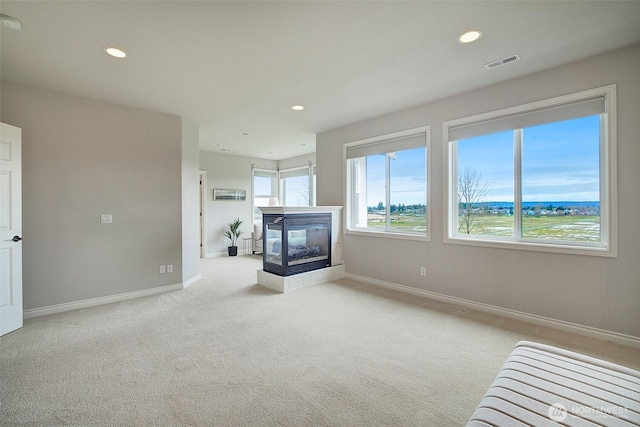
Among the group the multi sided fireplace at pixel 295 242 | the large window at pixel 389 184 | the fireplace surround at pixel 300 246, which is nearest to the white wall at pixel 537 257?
the large window at pixel 389 184

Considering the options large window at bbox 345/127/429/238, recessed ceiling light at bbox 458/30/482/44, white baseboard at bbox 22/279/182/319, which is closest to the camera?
recessed ceiling light at bbox 458/30/482/44

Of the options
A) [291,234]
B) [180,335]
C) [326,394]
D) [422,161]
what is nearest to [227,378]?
[326,394]

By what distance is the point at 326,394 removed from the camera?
191 centimetres

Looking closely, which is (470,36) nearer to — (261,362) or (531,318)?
(531,318)

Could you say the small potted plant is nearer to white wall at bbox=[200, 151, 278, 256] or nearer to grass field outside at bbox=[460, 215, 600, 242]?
white wall at bbox=[200, 151, 278, 256]

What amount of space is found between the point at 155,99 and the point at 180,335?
297 centimetres

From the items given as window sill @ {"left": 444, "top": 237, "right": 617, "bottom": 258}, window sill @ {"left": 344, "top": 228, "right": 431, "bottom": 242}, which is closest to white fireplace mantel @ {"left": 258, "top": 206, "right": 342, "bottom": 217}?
window sill @ {"left": 344, "top": 228, "right": 431, "bottom": 242}

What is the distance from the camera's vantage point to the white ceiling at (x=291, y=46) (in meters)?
2.04

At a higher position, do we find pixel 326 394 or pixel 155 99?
pixel 155 99

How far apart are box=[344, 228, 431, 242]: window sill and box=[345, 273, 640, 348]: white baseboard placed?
72 cm

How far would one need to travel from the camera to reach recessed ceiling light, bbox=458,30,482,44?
230 centimetres

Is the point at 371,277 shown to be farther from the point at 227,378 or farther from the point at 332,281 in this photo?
the point at 227,378

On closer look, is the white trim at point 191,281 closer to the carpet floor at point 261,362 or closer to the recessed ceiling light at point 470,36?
the carpet floor at point 261,362

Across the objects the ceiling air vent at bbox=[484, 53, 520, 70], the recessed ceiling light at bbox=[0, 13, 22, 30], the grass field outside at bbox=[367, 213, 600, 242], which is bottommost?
the grass field outside at bbox=[367, 213, 600, 242]
